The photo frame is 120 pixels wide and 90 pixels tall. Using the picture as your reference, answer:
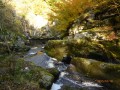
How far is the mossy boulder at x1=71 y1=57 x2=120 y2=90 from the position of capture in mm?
10320

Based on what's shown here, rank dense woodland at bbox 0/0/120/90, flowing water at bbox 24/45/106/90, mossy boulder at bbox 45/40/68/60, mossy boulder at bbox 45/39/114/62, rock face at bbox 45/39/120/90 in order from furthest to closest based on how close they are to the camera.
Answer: mossy boulder at bbox 45/40/68/60 < mossy boulder at bbox 45/39/114/62 < flowing water at bbox 24/45/106/90 < rock face at bbox 45/39/120/90 < dense woodland at bbox 0/0/120/90

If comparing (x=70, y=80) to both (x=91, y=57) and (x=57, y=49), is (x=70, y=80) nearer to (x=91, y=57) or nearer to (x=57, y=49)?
(x=91, y=57)

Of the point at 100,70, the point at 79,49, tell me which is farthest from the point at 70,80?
the point at 79,49

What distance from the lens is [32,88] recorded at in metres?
9.05

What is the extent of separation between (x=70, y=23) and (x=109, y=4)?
20.8 ft

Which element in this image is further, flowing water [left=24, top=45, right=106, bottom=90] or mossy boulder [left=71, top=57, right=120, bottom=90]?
flowing water [left=24, top=45, right=106, bottom=90]

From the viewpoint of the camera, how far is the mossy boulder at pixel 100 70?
33.9 ft

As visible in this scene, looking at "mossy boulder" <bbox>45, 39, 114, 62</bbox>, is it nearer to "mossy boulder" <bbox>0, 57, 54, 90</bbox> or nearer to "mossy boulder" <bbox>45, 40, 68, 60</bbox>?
"mossy boulder" <bbox>45, 40, 68, 60</bbox>

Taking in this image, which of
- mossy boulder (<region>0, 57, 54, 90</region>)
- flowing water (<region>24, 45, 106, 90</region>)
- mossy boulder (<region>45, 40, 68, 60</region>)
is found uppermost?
mossy boulder (<region>45, 40, 68, 60</region>)

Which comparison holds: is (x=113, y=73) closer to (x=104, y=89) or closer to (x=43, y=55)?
(x=104, y=89)

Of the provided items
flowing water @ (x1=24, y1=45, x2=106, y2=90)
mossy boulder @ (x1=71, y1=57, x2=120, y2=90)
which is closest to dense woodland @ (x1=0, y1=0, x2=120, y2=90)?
mossy boulder @ (x1=71, y1=57, x2=120, y2=90)

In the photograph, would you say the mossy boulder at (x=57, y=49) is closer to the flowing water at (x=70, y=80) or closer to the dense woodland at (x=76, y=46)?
the dense woodland at (x=76, y=46)

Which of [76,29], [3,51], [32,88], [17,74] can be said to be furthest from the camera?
[76,29]

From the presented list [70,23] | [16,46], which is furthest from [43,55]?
[70,23]
